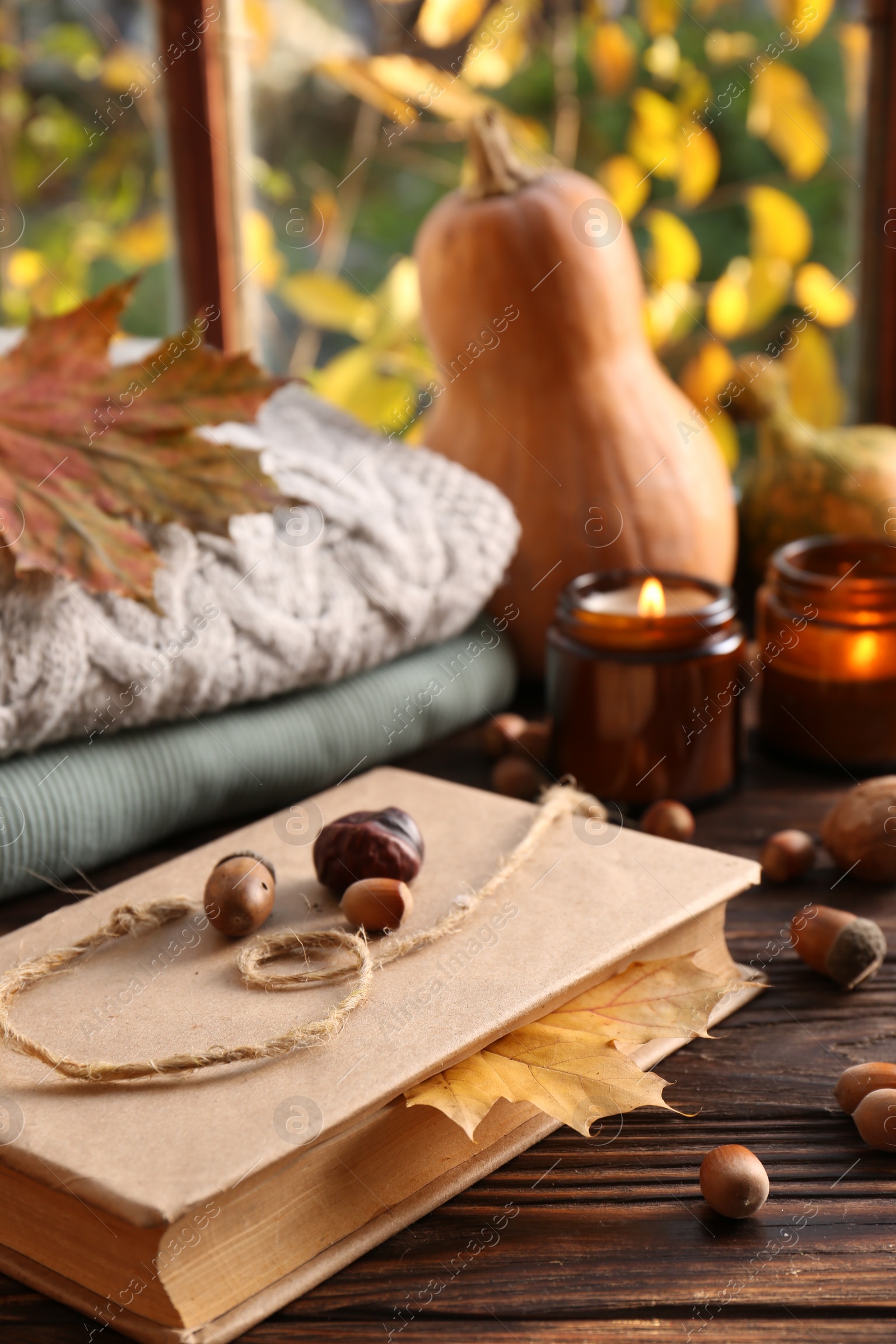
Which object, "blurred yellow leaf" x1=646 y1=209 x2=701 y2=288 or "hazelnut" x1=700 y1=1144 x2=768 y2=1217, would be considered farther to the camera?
"blurred yellow leaf" x1=646 y1=209 x2=701 y2=288

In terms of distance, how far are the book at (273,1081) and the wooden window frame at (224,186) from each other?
61 centimetres

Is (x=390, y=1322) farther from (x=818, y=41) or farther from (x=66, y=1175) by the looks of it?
(x=818, y=41)

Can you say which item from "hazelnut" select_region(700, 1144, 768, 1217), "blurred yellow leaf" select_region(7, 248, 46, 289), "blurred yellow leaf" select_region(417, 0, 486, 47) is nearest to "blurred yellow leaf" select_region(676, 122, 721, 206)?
"blurred yellow leaf" select_region(417, 0, 486, 47)

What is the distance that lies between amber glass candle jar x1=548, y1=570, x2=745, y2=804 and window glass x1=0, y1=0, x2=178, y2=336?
53 cm

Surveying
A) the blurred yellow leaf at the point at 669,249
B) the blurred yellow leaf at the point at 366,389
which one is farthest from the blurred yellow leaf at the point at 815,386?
the blurred yellow leaf at the point at 366,389

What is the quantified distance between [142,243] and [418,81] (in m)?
0.28

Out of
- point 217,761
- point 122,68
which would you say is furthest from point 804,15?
point 217,761

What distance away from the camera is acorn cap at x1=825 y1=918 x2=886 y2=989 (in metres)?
0.53

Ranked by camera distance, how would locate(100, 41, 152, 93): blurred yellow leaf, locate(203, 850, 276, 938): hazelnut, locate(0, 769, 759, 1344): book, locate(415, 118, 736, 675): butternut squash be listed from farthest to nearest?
locate(100, 41, 152, 93): blurred yellow leaf
locate(415, 118, 736, 675): butternut squash
locate(203, 850, 276, 938): hazelnut
locate(0, 769, 759, 1344): book

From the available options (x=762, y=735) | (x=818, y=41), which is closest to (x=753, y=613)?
(x=762, y=735)

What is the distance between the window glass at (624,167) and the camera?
3.48 ft

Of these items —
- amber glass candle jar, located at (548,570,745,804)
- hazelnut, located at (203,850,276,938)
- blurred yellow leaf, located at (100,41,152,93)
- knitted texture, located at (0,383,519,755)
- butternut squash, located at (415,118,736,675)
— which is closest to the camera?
hazelnut, located at (203,850,276,938)

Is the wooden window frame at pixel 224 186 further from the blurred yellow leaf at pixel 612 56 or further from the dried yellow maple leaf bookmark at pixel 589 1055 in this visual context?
the dried yellow maple leaf bookmark at pixel 589 1055

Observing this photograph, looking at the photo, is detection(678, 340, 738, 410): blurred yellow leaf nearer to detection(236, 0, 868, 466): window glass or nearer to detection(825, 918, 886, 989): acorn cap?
detection(236, 0, 868, 466): window glass
